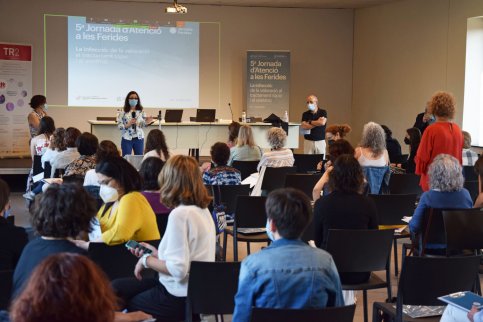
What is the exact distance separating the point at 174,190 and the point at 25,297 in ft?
6.10

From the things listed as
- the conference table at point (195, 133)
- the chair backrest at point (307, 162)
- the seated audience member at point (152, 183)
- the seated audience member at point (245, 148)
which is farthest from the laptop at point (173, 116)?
the seated audience member at point (152, 183)

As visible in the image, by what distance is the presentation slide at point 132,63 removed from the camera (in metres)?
12.9

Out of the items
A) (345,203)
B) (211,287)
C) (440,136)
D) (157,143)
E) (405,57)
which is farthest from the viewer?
(405,57)

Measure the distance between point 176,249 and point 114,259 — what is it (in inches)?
21.2

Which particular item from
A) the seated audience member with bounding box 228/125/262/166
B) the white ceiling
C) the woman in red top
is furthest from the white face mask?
the white ceiling

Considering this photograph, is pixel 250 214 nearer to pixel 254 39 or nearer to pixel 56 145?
pixel 56 145

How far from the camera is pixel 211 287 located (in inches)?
118

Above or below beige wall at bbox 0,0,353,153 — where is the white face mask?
below

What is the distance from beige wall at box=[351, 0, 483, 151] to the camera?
435 inches

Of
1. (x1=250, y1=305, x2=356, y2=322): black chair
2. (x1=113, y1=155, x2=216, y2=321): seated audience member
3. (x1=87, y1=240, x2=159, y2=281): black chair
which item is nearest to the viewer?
(x1=250, y1=305, x2=356, y2=322): black chair

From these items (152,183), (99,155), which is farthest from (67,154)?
(152,183)

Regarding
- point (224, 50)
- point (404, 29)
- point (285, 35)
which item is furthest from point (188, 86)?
point (404, 29)

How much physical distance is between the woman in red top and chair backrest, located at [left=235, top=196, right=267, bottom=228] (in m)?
1.50

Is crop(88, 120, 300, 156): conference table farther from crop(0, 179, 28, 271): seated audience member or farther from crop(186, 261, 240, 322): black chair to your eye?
crop(186, 261, 240, 322): black chair
